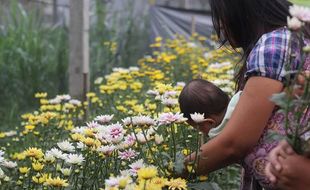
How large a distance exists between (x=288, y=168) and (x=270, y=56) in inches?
12.7

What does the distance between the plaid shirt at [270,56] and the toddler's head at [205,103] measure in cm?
35

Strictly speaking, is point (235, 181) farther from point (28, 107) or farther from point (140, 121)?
point (28, 107)

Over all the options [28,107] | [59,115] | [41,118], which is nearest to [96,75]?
[28,107]

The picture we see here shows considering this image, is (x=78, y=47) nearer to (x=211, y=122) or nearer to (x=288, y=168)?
(x=211, y=122)

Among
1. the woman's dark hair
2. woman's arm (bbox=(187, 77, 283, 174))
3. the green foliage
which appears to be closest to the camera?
woman's arm (bbox=(187, 77, 283, 174))

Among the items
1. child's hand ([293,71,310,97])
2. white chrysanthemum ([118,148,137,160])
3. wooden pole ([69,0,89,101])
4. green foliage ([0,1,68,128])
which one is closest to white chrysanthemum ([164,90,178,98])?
white chrysanthemum ([118,148,137,160])

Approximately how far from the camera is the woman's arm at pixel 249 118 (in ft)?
5.18

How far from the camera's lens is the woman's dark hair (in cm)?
178

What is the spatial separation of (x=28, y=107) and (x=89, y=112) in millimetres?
1845

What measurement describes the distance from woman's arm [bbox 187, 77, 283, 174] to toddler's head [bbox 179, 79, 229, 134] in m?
0.38

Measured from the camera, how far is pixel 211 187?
1.88m

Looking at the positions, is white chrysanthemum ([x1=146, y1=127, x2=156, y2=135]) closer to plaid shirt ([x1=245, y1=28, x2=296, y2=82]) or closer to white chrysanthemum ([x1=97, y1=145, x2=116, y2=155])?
white chrysanthemum ([x1=97, y1=145, x2=116, y2=155])

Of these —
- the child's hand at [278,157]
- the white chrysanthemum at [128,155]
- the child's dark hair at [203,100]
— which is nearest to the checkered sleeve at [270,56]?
the child's hand at [278,157]

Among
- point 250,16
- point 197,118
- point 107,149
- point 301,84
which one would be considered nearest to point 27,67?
point 107,149
